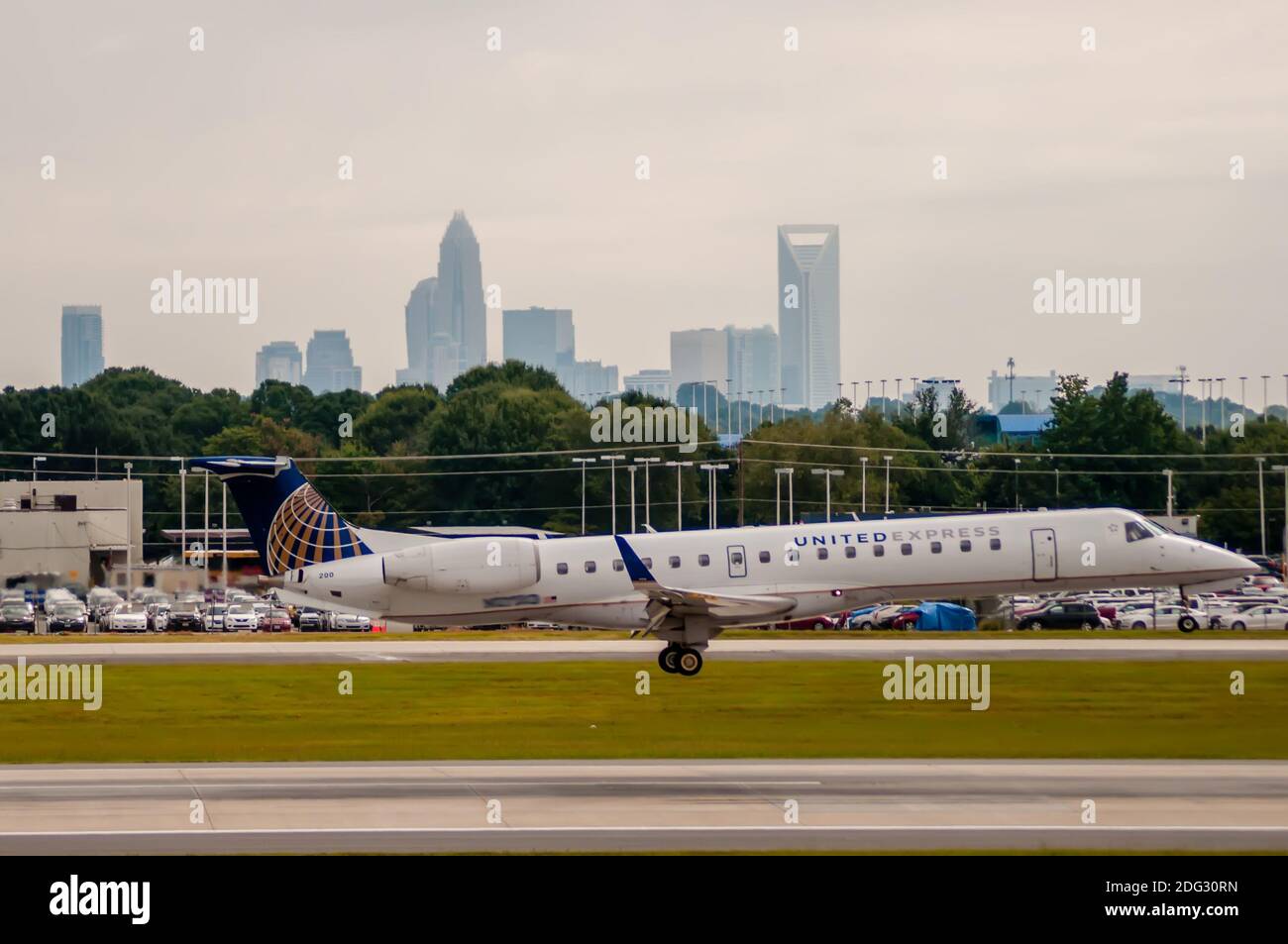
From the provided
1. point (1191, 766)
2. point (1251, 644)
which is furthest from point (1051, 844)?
point (1251, 644)

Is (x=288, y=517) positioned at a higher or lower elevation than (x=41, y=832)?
higher

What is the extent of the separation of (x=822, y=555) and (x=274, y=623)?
142 feet

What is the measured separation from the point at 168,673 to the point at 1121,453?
97.0 meters

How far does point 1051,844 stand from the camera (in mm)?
19953

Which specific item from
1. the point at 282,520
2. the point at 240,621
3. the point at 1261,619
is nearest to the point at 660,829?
the point at 282,520

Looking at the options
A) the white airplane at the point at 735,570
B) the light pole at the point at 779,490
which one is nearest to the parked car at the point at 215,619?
the light pole at the point at 779,490

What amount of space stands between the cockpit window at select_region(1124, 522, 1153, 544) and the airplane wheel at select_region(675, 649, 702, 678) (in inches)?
480

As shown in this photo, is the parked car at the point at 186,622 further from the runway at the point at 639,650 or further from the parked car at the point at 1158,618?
the parked car at the point at 1158,618

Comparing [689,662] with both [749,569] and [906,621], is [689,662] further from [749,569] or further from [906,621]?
[906,621]

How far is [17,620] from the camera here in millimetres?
77688

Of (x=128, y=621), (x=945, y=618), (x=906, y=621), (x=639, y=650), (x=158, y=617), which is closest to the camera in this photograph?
(x=639, y=650)

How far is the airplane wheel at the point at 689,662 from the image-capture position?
4241 centimetres
